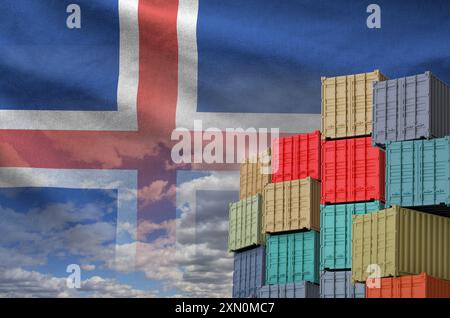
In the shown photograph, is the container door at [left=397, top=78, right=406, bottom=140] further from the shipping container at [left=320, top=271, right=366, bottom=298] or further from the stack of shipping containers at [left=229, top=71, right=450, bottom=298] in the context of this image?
the shipping container at [left=320, top=271, right=366, bottom=298]

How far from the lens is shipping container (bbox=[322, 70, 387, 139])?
201ft

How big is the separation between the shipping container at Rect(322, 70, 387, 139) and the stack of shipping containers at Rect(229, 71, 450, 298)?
0.06 metres

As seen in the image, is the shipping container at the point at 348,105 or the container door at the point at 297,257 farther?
the container door at the point at 297,257

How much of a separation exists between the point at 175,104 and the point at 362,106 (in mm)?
22301

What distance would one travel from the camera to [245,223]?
68.4 m

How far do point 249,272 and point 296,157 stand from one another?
29.6 feet

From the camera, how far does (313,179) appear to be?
205 ft

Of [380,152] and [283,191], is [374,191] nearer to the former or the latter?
[380,152]

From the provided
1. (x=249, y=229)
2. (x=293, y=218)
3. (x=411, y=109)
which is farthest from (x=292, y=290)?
(x=411, y=109)

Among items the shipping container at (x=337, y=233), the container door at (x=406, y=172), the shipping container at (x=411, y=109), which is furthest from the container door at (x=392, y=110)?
the shipping container at (x=337, y=233)

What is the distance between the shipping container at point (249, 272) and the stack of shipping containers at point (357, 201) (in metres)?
0.11

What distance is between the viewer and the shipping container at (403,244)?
55.0 metres

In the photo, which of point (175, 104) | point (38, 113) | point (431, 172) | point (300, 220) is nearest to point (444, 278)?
point (431, 172)

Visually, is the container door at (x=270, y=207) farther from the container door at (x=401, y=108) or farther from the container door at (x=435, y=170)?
the container door at (x=435, y=170)
